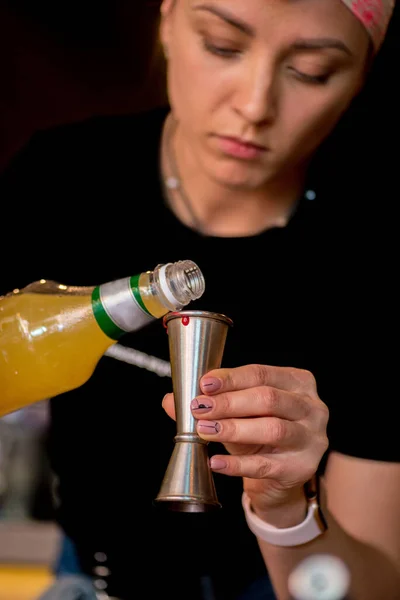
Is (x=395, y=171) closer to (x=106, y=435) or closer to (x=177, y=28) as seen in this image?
(x=177, y=28)

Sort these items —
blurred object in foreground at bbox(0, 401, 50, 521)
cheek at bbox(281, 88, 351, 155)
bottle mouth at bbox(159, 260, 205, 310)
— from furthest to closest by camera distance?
blurred object in foreground at bbox(0, 401, 50, 521)
cheek at bbox(281, 88, 351, 155)
bottle mouth at bbox(159, 260, 205, 310)

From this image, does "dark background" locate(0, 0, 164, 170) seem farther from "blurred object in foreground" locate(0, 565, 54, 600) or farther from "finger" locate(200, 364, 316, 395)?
"blurred object in foreground" locate(0, 565, 54, 600)

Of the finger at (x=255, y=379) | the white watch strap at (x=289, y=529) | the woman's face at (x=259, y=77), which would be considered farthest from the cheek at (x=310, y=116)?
the white watch strap at (x=289, y=529)

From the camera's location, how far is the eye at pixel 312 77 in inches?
33.7

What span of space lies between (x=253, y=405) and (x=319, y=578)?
0.37 m

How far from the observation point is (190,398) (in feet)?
1.98

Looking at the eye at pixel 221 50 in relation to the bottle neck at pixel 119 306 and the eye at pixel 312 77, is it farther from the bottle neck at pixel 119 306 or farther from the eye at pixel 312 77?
the bottle neck at pixel 119 306

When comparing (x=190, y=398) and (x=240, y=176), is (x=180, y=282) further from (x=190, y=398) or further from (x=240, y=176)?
(x=240, y=176)

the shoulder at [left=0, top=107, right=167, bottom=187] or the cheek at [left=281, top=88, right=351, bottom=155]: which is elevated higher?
the cheek at [left=281, top=88, right=351, bottom=155]

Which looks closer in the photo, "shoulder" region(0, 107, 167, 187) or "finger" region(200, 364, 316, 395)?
"finger" region(200, 364, 316, 395)

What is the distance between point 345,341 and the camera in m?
0.93

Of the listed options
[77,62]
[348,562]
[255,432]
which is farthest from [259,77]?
[348,562]

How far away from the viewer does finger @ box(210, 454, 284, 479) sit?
61 cm

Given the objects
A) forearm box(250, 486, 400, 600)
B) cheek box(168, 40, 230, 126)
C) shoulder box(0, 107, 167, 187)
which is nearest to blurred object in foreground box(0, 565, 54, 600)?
forearm box(250, 486, 400, 600)
